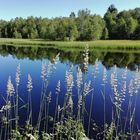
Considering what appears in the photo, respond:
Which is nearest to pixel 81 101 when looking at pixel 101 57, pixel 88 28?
pixel 101 57

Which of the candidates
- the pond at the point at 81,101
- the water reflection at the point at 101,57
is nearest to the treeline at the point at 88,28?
the water reflection at the point at 101,57

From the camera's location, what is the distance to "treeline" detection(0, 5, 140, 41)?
109m

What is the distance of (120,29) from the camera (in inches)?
4461

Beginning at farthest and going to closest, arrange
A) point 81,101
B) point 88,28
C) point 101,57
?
point 88,28
point 101,57
point 81,101

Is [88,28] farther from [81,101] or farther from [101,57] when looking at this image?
[81,101]

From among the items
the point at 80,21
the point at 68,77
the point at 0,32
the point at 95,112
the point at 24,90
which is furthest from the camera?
the point at 0,32

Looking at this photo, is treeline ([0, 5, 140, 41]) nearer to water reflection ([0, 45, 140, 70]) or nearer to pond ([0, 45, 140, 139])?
water reflection ([0, 45, 140, 70])

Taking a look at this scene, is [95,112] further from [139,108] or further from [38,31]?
[38,31]

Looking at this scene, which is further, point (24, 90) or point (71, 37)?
point (71, 37)

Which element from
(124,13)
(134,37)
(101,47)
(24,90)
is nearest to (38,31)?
(124,13)

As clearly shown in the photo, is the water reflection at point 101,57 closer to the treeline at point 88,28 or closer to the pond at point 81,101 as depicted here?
the pond at point 81,101

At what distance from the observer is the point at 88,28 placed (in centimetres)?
10994

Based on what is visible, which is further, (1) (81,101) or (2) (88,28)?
Answer: (2) (88,28)

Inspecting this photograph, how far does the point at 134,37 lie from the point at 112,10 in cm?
3404
